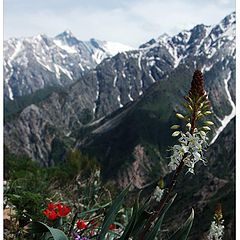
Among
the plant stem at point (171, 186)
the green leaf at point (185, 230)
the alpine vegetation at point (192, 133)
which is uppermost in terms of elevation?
the alpine vegetation at point (192, 133)

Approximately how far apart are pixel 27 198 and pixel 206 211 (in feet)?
204

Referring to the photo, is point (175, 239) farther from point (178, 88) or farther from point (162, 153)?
point (178, 88)

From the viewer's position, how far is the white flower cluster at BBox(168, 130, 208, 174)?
222 centimetres

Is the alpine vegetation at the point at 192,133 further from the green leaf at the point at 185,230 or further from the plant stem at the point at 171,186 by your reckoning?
the green leaf at the point at 185,230

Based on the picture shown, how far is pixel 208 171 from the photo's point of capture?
4496 inches

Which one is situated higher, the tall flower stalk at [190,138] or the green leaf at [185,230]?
the tall flower stalk at [190,138]

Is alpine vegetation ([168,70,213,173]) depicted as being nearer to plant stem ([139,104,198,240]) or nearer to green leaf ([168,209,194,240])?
plant stem ([139,104,198,240])

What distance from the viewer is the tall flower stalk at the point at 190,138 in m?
2.14

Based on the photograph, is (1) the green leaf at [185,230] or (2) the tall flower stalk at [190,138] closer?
(2) the tall flower stalk at [190,138]

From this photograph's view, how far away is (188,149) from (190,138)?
0.05 metres

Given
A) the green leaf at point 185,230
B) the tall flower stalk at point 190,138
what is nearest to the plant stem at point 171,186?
the tall flower stalk at point 190,138

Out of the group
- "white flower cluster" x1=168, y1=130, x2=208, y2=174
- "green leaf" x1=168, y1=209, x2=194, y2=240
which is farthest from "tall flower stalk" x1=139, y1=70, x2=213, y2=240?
"green leaf" x1=168, y1=209, x2=194, y2=240

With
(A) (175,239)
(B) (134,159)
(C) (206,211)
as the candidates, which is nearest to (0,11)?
(A) (175,239)

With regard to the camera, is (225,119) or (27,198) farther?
(225,119)
